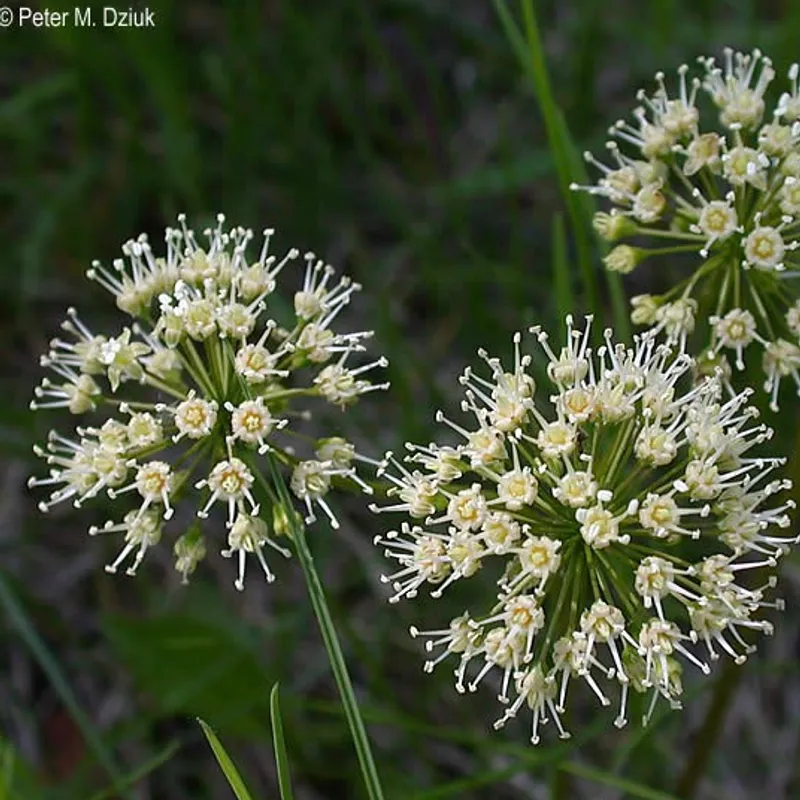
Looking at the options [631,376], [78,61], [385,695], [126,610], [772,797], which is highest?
[78,61]

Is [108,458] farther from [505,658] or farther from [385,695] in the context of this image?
[385,695]

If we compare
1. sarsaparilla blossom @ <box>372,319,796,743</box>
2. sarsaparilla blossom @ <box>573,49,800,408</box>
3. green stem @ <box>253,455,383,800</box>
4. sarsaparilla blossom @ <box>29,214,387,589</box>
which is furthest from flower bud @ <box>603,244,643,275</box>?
green stem @ <box>253,455,383,800</box>

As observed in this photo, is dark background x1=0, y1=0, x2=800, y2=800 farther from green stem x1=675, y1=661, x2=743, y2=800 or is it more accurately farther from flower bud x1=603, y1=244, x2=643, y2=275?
flower bud x1=603, y1=244, x2=643, y2=275

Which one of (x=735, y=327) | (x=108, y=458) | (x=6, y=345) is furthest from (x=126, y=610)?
(x=735, y=327)

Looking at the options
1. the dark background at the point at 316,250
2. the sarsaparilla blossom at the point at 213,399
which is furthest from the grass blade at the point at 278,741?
the dark background at the point at 316,250

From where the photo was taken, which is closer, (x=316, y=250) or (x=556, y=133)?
(x=556, y=133)

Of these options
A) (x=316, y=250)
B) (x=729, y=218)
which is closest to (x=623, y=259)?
(x=729, y=218)

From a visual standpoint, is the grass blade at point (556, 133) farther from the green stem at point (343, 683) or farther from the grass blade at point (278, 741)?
the grass blade at point (278, 741)

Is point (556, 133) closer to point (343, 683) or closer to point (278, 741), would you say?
point (343, 683)
